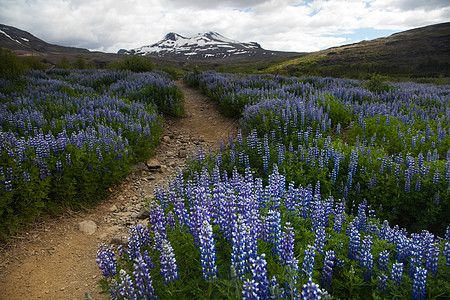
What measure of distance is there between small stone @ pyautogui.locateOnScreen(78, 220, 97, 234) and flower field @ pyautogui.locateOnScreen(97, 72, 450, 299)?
1.79 metres

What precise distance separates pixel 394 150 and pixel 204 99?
11397mm

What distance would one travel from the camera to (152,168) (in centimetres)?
836

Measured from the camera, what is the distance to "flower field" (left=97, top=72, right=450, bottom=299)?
8.41ft

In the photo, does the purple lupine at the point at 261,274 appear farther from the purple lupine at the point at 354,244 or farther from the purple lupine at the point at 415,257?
the purple lupine at the point at 415,257

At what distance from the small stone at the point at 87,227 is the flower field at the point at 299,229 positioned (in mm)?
1794

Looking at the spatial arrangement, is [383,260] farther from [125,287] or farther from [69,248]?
[69,248]

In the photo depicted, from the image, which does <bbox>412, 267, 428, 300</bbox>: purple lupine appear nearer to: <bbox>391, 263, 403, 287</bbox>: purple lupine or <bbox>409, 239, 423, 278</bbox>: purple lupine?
<bbox>391, 263, 403, 287</bbox>: purple lupine

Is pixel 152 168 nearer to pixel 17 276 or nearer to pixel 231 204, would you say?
pixel 17 276

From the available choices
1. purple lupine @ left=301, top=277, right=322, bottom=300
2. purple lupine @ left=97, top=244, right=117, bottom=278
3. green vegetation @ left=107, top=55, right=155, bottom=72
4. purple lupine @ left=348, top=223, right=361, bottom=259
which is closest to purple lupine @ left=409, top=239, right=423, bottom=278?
purple lupine @ left=348, top=223, right=361, bottom=259

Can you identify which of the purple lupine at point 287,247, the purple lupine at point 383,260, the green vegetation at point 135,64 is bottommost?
the purple lupine at point 383,260

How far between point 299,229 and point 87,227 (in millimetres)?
4210

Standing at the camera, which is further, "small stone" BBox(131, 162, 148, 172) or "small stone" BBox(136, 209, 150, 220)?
"small stone" BBox(131, 162, 148, 172)

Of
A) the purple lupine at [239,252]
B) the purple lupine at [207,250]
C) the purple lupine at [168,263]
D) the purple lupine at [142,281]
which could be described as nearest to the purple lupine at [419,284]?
the purple lupine at [239,252]

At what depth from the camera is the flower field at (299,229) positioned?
101 inches
